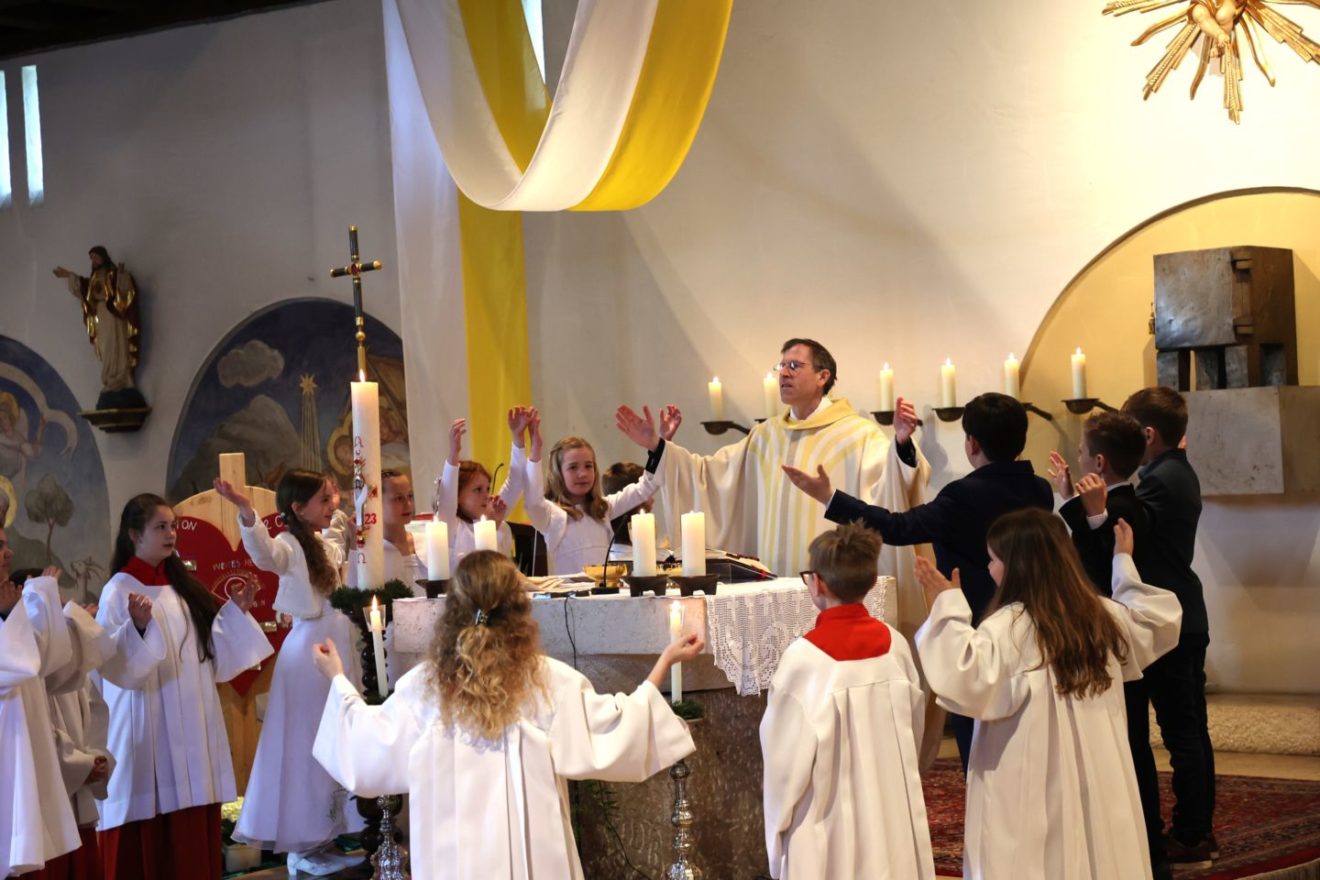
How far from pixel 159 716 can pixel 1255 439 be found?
184 inches

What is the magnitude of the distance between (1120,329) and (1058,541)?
3.80m

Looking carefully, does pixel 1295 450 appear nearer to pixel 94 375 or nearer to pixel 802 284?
pixel 802 284

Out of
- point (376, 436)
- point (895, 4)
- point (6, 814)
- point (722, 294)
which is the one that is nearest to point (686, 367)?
A: point (722, 294)

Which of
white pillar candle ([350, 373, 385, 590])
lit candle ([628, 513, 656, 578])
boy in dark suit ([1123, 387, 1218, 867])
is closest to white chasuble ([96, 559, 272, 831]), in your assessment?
white pillar candle ([350, 373, 385, 590])

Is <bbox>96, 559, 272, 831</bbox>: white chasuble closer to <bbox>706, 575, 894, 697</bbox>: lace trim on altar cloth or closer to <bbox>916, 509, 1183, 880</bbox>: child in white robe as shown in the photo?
<bbox>706, 575, 894, 697</bbox>: lace trim on altar cloth

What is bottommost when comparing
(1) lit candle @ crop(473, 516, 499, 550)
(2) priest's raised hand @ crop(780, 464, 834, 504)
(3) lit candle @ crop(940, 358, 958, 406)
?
(1) lit candle @ crop(473, 516, 499, 550)

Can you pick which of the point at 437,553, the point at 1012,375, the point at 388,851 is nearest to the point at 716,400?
the point at 1012,375

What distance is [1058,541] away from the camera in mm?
3979

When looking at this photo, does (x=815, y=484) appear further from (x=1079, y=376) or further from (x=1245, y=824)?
(x=1079, y=376)

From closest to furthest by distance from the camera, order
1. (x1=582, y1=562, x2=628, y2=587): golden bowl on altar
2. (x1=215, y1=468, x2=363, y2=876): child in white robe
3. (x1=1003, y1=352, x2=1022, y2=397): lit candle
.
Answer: (x1=582, y1=562, x2=628, y2=587): golden bowl on altar < (x1=215, y1=468, x2=363, y2=876): child in white robe < (x1=1003, y1=352, x2=1022, y2=397): lit candle

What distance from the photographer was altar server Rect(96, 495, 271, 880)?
17.7 feet

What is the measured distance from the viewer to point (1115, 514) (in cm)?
486

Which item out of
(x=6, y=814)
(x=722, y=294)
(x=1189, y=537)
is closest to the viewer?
(x=6, y=814)

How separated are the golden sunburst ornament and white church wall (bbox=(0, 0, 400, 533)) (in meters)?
5.09
